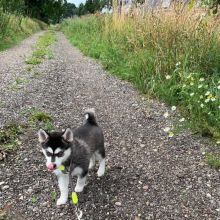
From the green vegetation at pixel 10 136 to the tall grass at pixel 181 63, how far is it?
2418mm

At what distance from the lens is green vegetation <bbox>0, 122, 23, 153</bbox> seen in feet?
14.6

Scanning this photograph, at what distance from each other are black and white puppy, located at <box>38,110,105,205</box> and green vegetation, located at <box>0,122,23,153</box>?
1.01m

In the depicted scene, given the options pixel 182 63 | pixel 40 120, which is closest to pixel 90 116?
pixel 40 120

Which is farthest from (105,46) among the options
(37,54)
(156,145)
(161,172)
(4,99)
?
(161,172)

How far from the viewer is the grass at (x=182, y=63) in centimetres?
538

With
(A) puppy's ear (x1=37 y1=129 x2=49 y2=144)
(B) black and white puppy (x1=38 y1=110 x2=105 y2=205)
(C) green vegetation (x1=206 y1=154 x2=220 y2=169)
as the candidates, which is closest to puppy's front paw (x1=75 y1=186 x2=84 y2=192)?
(B) black and white puppy (x1=38 y1=110 x2=105 y2=205)

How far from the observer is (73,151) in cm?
349

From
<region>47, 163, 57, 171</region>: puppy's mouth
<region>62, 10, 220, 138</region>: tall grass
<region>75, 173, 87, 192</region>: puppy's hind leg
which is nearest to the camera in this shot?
<region>47, 163, 57, 171</region>: puppy's mouth

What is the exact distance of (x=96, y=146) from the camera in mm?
3941

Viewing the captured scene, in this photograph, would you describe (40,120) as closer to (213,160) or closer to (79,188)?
(79,188)

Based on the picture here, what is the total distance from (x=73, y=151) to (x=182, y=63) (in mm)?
3722

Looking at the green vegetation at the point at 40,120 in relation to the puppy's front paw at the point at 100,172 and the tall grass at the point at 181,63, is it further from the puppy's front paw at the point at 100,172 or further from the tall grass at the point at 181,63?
the tall grass at the point at 181,63

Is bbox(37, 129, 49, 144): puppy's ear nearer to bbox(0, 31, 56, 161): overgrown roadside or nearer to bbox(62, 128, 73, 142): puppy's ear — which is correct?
bbox(62, 128, 73, 142): puppy's ear

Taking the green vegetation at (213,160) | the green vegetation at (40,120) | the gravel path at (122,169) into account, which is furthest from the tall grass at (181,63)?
the green vegetation at (40,120)
